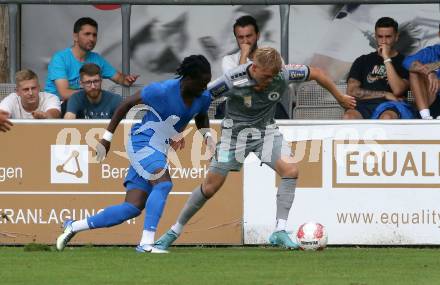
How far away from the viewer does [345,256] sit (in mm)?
12656

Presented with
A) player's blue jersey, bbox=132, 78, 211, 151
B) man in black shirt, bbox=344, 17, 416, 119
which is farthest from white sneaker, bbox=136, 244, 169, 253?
man in black shirt, bbox=344, 17, 416, 119

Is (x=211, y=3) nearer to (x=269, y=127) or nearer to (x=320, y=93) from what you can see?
(x=320, y=93)

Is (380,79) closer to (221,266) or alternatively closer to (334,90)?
(334,90)

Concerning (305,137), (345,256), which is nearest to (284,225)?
(345,256)

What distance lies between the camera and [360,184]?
570 inches

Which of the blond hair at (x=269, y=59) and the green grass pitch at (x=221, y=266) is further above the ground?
the blond hair at (x=269, y=59)

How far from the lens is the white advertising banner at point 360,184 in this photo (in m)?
14.4

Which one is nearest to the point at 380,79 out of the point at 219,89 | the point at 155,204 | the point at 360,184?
the point at 360,184

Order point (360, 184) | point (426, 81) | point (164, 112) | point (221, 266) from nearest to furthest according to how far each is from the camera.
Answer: point (221, 266), point (164, 112), point (360, 184), point (426, 81)

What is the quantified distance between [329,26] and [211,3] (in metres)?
2.56

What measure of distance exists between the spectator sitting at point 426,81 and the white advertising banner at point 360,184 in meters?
0.77

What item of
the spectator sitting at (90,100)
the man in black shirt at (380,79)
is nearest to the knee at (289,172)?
the man in black shirt at (380,79)

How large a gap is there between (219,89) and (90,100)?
2.76 metres

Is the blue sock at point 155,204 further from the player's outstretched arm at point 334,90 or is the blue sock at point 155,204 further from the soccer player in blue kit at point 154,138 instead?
the player's outstretched arm at point 334,90
